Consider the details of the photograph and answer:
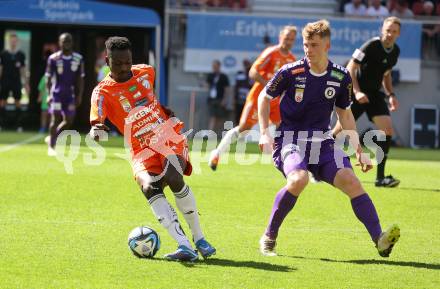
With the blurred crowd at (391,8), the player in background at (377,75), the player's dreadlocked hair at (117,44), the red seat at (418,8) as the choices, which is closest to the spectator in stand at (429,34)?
the blurred crowd at (391,8)

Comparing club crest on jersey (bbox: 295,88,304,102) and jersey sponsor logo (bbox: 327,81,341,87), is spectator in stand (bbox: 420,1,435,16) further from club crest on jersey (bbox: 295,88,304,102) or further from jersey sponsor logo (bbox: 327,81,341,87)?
club crest on jersey (bbox: 295,88,304,102)

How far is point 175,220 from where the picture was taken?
7.82 metres

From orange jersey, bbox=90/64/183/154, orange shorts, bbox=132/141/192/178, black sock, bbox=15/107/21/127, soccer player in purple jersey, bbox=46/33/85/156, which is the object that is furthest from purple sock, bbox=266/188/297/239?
black sock, bbox=15/107/21/127

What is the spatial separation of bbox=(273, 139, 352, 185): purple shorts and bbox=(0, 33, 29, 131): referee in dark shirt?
19.7 meters

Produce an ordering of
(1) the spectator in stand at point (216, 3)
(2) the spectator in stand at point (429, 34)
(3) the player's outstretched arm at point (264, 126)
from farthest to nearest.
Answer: (1) the spectator in stand at point (216, 3)
(2) the spectator in stand at point (429, 34)
(3) the player's outstretched arm at point (264, 126)

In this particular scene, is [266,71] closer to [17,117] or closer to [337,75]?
[337,75]

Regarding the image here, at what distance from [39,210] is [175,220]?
3204 mm

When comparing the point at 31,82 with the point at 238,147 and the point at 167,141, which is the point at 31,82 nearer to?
the point at 238,147

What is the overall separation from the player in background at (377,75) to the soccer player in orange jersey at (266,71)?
1.39m

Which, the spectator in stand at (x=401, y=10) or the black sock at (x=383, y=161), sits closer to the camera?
the black sock at (x=383, y=161)

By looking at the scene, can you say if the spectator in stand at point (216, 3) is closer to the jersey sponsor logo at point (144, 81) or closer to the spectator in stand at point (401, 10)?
the spectator in stand at point (401, 10)

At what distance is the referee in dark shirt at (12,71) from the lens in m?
26.9

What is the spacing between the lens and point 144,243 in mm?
7871

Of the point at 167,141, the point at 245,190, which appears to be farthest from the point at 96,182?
the point at 167,141
